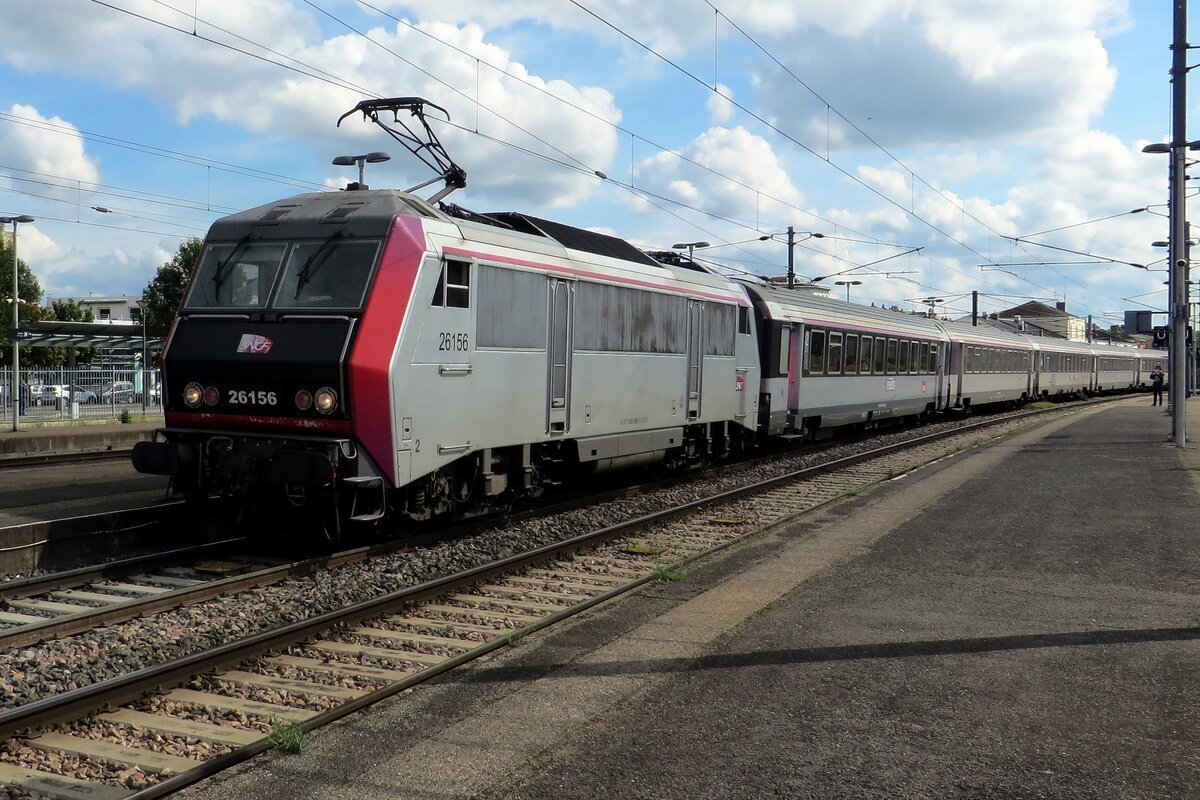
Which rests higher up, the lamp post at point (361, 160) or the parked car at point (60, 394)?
the lamp post at point (361, 160)

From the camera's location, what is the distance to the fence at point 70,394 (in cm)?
2928

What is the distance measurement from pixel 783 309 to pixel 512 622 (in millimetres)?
13944

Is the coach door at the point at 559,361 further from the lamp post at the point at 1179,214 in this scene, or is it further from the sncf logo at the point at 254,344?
the lamp post at the point at 1179,214

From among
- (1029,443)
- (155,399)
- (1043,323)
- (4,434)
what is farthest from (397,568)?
(1043,323)

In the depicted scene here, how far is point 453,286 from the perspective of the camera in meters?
10.4

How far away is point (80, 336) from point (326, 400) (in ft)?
97.6

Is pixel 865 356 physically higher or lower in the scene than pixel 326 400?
higher

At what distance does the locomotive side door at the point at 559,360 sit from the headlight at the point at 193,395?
3.68 metres

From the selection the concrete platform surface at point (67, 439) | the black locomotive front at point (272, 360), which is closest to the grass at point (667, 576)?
the black locomotive front at point (272, 360)

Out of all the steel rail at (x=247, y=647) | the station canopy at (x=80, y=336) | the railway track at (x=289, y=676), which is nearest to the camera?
the railway track at (x=289, y=676)

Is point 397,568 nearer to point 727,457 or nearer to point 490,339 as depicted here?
point 490,339

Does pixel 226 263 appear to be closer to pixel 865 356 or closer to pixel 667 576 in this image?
pixel 667 576

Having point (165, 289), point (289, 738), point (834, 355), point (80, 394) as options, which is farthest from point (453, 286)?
point (165, 289)

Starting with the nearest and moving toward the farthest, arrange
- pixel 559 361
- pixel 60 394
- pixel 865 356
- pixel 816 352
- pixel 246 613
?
pixel 246 613
pixel 559 361
pixel 816 352
pixel 865 356
pixel 60 394
